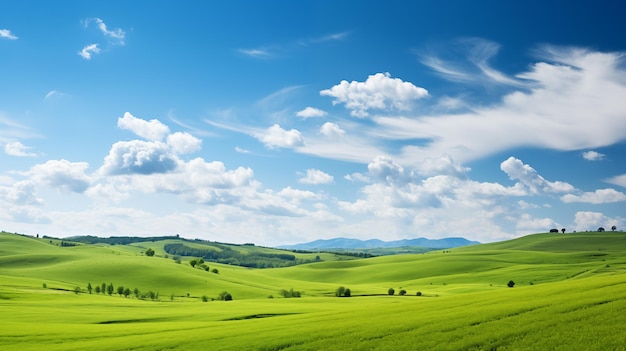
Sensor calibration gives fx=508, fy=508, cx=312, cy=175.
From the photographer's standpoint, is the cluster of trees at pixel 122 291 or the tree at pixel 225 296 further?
the cluster of trees at pixel 122 291

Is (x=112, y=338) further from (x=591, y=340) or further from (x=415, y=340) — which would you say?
(x=591, y=340)

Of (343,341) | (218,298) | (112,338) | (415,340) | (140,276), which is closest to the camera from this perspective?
(415,340)

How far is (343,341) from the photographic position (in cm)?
3077

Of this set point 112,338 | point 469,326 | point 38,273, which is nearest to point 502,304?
point 469,326

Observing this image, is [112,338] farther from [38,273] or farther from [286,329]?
[38,273]

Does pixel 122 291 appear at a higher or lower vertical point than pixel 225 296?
higher

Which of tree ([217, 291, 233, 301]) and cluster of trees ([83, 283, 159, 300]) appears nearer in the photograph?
tree ([217, 291, 233, 301])

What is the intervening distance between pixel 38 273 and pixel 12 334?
158m

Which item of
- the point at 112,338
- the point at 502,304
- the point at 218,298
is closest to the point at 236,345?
the point at 112,338

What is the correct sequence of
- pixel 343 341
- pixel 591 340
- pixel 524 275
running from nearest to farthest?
pixel 591 340, pixel 343 341, pixel 524 275

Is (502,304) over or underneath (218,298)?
over

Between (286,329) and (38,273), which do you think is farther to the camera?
(38,273)

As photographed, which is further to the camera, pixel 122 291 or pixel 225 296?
pixel 122 291

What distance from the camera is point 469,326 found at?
2984 centimetres
